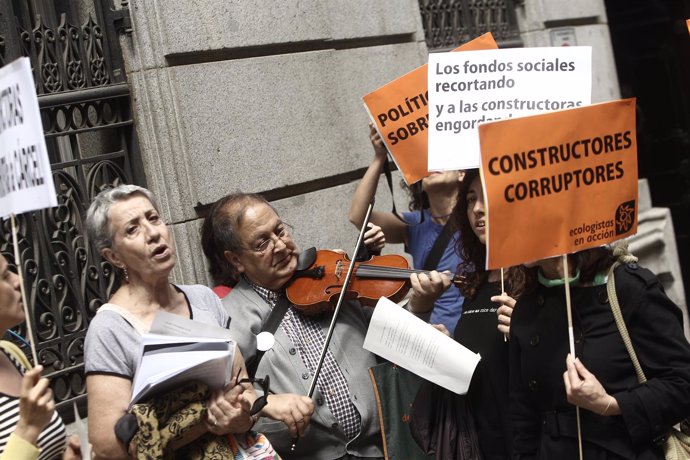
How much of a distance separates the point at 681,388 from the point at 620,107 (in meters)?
0.94

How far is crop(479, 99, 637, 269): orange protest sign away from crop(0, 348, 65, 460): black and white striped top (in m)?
1.45

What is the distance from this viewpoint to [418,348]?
14.4 feet

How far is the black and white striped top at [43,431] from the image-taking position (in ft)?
11.2

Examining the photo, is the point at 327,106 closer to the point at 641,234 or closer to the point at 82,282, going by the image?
the point at 82,282

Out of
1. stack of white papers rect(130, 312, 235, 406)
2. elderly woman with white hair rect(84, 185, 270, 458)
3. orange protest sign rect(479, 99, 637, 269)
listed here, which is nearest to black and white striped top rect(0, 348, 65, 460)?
elderly woman with white hair rect(84, 185, 270, 458)

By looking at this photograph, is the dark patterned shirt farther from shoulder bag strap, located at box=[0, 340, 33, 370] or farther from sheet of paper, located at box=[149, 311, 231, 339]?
shoulder bag strap, located at box=[0, 340, 33, 370]

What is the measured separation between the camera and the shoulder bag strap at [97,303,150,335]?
12.7ft

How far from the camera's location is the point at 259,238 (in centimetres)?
455

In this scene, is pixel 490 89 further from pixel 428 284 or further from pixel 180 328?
pixel 180 328

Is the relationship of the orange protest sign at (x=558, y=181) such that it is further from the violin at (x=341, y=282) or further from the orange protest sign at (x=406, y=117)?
the orange protest sign at (x=406, y=117)

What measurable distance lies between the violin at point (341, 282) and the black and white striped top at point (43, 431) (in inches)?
48.0

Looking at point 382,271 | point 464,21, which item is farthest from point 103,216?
point 464,21

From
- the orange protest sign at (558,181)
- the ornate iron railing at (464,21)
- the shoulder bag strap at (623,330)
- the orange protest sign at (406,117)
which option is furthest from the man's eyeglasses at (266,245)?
the ornate iron railing at (464,21)

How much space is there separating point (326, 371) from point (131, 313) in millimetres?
896
